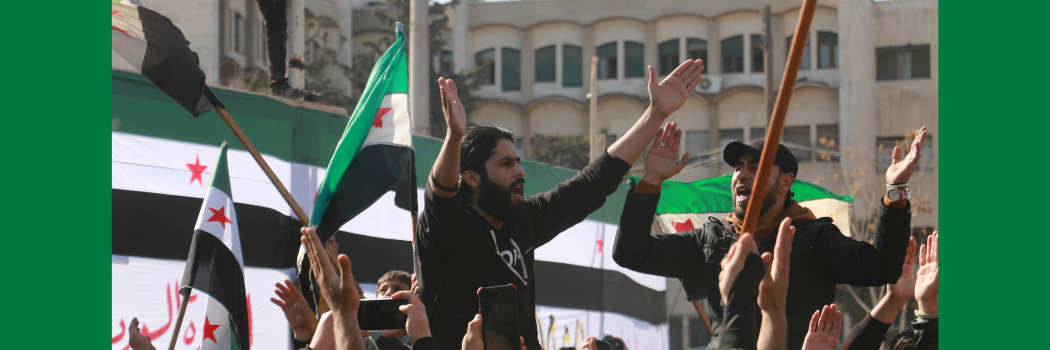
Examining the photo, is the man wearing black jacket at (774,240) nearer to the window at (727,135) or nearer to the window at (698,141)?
the window at (727,135)

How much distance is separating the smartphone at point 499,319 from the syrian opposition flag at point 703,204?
535 cm

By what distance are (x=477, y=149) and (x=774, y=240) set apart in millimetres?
979

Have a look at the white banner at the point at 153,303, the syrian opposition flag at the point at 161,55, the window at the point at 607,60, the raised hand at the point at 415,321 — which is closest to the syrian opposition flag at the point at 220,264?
the syrian opposition flag at the point at 161,55

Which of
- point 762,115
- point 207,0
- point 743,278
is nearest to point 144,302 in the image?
point 743,278

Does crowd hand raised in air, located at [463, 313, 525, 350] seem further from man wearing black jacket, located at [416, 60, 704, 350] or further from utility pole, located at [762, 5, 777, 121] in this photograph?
utility pole, located at [762, 5, 777, 121]

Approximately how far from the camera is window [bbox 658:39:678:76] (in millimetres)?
27000

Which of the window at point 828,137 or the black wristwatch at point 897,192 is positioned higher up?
the window at point 828,137

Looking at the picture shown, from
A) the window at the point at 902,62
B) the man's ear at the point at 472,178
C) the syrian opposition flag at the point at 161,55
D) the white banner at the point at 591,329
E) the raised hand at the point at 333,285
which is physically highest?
the window at the point at 902,62

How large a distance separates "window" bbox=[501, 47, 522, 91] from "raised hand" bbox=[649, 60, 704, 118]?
24.8 meters

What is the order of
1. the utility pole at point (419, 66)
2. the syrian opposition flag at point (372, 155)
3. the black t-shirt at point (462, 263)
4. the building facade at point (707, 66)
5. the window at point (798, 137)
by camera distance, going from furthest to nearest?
the window at point (798, 137), the building facade at point (707, 66), the utility pole at point (419, 66), the syrian opposition flag at point (372, 155), the black t-shirt at point (462, 263)

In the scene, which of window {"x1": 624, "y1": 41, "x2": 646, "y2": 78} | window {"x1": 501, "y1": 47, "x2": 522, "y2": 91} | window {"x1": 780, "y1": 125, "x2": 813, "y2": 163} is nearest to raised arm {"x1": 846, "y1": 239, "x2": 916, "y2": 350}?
window {"x1": 780, "y1": 125, "x2": 813, "y2": 163}

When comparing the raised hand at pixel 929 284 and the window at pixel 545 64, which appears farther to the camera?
the window at pixel 545 64

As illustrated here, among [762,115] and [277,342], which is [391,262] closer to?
[277,342]

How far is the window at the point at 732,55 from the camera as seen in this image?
26.6 metres
